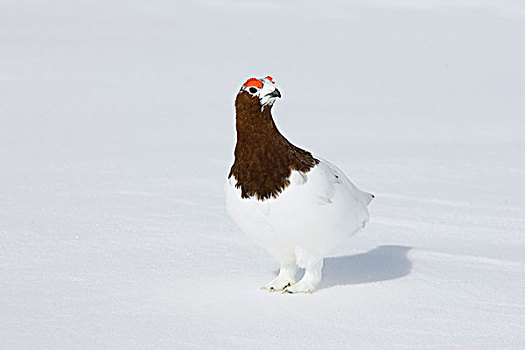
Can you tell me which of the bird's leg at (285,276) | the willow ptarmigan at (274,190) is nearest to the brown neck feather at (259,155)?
the willow ptarmigan at (274,190)

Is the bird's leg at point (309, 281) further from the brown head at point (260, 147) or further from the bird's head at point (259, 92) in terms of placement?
the bird's head at point (259, 92)

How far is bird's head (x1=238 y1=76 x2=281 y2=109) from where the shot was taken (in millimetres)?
3586

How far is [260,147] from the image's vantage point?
3.61 m

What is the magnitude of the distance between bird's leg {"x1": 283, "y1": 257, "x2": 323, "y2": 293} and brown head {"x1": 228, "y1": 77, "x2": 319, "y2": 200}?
39 cm

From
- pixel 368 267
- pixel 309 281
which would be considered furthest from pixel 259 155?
pixel 368 267

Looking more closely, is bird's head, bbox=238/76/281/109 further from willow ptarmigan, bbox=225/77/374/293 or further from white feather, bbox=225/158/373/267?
white feather, bbox=225/158/373/267

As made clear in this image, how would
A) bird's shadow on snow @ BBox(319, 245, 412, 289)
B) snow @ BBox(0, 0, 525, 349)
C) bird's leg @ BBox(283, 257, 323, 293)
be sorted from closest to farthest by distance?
snow @ BBox(0, 0, 525, 349) → bird's leg @ BBox(283, 257, 323, 293) → bird's shadow on snow @ BBox(319, 245, 412, 289)

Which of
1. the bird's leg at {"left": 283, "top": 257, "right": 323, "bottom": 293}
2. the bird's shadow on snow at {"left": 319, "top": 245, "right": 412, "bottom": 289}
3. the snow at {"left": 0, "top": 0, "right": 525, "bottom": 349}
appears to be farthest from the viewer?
the bird's shadow on snow at {"left": 319, "top": 245, "right": 412, "bottom": 289}

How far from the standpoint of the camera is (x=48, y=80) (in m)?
9.75

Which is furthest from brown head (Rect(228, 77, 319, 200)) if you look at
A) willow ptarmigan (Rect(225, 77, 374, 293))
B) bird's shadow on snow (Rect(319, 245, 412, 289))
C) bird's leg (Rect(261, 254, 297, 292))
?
bird's shadow on snow (Rect(319, 245, 412, 289))

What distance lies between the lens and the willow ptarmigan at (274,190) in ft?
11.8

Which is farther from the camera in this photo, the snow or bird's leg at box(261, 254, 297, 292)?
bird's leg at box(261, 254, 297, 292)

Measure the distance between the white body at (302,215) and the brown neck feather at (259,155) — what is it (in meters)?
0.03

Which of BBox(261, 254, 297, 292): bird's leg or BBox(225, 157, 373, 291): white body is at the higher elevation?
BBox(225, 157, 373, 291): white body
